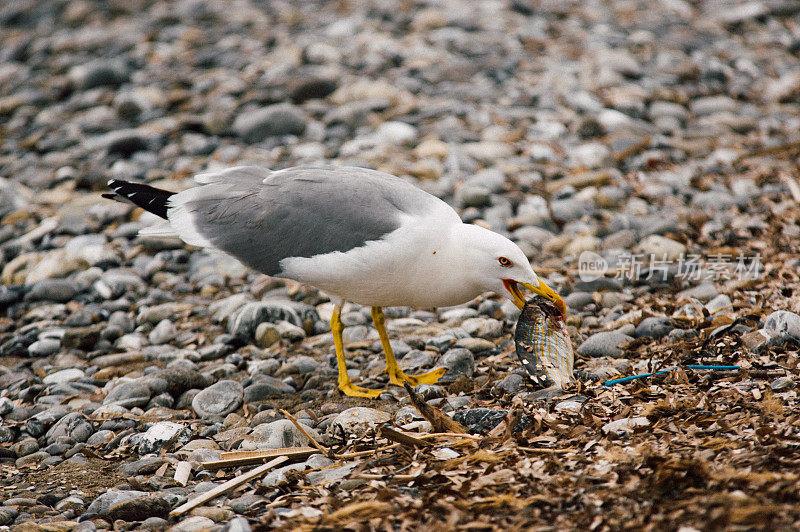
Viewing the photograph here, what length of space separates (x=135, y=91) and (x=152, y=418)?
20.1ft

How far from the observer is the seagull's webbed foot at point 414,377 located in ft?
15.2

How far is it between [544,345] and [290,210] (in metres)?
1.58

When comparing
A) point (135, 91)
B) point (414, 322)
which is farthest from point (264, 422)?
point (135, 91)

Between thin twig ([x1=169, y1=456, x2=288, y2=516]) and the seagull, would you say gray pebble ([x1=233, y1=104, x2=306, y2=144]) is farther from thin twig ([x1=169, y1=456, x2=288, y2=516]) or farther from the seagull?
thin twig ([x1=169, y1=456, x2=288, y2=516])

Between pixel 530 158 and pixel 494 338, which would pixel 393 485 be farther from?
pixel 530 158

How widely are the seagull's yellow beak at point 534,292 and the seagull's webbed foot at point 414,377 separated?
617mm

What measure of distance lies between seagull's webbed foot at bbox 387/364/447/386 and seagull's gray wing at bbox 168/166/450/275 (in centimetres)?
84

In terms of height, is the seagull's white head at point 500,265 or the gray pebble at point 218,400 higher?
the seagull's white head at point 500,265

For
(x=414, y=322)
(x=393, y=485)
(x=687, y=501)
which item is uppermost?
(x=687, y=501)

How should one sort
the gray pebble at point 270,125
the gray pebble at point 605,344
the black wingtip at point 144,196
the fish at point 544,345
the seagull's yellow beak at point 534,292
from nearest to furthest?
1. the fish at point 544,345
2. the seagull's yellow beak at point 534,292
3. the gray pebble at point 605,344
4. the black wingtip at point 144,196
5. the gray pebble at point 270,125

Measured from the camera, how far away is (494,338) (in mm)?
5102

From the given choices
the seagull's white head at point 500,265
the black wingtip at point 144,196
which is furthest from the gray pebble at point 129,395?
the seagull's white head at point 500,265

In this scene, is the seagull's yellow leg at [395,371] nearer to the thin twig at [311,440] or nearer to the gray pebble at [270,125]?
the thin twig at [311,440]

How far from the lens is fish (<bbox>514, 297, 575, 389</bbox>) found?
4.09m
